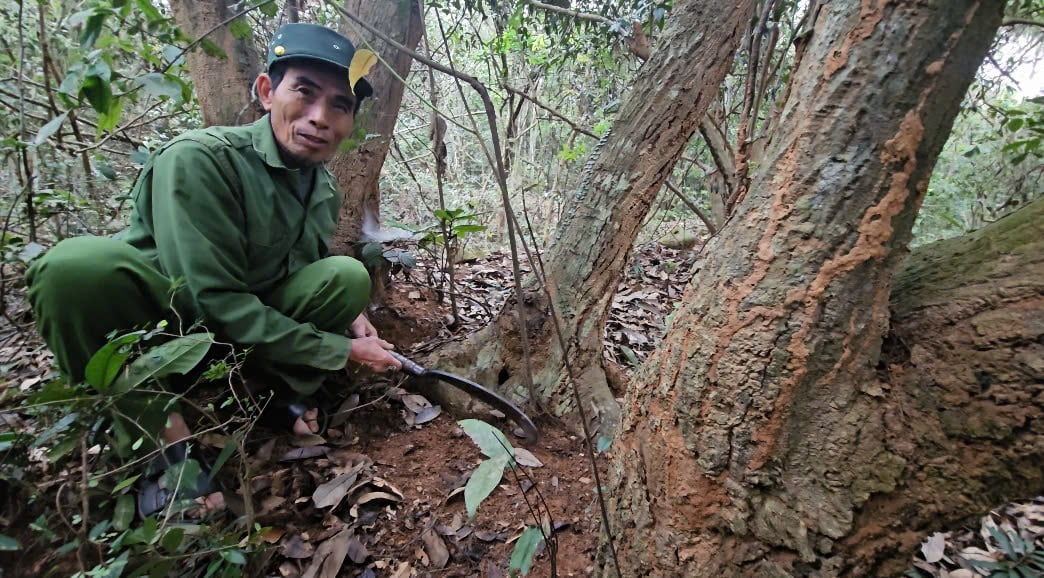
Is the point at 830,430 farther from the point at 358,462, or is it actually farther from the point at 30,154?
the point at 30,154

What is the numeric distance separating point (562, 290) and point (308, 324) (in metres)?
0.95

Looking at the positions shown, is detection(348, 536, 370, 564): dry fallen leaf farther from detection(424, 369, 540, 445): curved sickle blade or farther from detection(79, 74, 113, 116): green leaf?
detection(79, 74, 113, 116): green leaf

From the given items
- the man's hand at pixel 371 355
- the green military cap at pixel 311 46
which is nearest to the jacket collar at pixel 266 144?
the green military cap at pixel 311 46

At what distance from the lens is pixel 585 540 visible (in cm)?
142

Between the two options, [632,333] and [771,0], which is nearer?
[771,0]

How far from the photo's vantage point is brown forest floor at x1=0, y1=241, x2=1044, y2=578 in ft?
4.44

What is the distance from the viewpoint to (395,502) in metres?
1.58

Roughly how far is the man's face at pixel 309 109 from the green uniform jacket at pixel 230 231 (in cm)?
7

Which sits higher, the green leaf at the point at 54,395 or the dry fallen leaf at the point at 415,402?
the green leaf at the point at 54,395

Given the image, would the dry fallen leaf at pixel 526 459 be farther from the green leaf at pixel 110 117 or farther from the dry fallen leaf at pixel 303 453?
the green leaf at pixel 110 117

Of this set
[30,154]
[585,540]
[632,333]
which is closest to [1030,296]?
[585,540]

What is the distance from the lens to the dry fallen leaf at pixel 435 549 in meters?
1.38

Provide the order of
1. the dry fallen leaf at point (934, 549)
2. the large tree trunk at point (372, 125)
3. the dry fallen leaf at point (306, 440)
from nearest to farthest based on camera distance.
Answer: the dry fallen leaf at point (934, 549) → the dry fallen leaf at point (306, 440) → the large tree trunk at point (372, 125)

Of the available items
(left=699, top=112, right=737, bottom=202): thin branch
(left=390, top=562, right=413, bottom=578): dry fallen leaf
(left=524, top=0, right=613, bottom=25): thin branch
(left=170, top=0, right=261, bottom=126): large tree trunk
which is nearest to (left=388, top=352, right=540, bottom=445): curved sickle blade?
(left=390, top=562, right=413, bottom=578): dry fallen leaf
